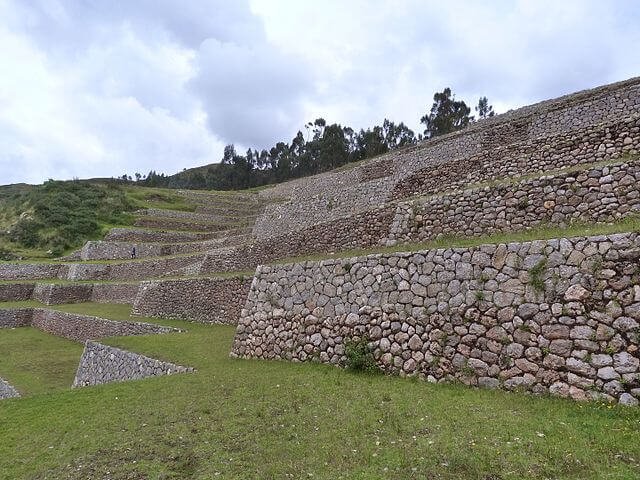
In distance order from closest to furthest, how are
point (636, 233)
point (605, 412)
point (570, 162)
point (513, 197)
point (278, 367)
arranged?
point (605, 412) → point (636, 233) → point (278, 367) → point (513, 197) → point (570, 162)

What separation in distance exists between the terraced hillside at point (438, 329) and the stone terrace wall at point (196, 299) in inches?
4.7

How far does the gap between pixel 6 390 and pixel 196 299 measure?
7201 mm

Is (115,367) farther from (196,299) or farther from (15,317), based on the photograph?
(15,317)

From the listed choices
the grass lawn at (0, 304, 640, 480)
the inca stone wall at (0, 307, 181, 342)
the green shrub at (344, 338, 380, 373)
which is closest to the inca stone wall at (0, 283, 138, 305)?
the inca stone wall at (0, 307, 181, 342)

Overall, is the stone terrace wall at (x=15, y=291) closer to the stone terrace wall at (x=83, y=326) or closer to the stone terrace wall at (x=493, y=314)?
the stone terrace wall at (x=83, y=326)

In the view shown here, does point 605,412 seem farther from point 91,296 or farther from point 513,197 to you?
point 91,296

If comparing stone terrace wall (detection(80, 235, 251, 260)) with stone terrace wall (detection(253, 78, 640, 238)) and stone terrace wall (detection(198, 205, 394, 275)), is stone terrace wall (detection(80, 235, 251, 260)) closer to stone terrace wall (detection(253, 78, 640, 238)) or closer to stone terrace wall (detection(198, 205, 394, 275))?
stone terrace wall (detection(253, 78, 640, 238))

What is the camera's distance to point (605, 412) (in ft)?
19.0

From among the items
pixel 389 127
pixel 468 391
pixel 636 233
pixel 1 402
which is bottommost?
pixel 1 402

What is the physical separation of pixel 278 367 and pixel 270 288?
2.46 m

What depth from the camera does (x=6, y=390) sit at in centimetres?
1465

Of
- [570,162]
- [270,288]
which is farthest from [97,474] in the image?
[570,162]

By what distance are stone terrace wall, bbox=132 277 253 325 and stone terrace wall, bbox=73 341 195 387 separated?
457 cm

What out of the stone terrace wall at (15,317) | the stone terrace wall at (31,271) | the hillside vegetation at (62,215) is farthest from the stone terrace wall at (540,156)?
the hillside vegetation at (62,215)
